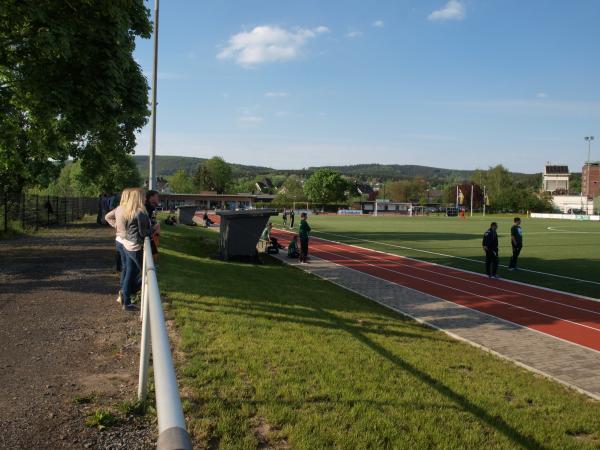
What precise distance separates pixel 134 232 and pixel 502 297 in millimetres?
10055

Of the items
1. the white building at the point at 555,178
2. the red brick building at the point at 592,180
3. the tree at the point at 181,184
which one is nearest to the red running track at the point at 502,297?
the tree at the point at 181,184

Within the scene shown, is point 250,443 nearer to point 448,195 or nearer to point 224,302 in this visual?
point 224,302

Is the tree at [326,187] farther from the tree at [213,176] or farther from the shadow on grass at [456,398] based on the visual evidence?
the shadow on grass at [456,398]

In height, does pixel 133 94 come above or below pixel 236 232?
above

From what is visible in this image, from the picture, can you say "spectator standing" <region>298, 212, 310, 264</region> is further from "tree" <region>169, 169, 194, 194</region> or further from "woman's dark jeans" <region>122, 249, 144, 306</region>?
"tree" <region>169, 169, 194, 194</region>

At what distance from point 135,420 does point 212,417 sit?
603mm

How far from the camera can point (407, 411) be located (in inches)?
179

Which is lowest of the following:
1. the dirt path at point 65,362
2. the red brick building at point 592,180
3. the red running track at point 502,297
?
the red running track at point 502,297

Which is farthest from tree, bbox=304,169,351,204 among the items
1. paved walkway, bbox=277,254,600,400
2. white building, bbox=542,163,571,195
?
paved walkway, bbox=277,254,600,400

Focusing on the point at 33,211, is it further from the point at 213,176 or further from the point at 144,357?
the point at 213,176

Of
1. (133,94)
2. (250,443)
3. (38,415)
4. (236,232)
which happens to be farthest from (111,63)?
(250,443)

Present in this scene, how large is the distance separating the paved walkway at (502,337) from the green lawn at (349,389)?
1.70 feet

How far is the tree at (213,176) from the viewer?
16225 centimetres

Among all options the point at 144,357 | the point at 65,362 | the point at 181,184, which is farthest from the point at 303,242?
the point at 181,184
